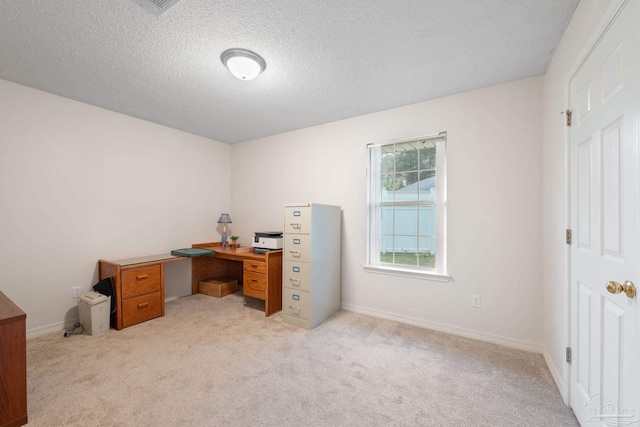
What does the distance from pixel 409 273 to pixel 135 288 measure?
2.98 metres

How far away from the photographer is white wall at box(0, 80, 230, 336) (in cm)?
243

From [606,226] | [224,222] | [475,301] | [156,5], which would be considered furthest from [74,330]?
[606,226]

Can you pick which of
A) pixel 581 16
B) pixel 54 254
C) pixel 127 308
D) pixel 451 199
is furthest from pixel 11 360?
pixel 581 16

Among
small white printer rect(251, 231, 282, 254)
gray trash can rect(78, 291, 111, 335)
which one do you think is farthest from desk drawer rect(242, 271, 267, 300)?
gray trash can rect(78, 291, 111, 335)

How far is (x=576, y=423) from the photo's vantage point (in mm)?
1456

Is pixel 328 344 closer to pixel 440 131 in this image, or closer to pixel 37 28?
pixel 440 131

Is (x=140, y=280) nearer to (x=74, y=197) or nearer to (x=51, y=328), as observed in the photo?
(x=51, y=328)

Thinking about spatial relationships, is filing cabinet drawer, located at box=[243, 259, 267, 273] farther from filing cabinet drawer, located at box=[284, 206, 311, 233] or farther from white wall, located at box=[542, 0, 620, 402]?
white wall, located at box=[542, 0, 620, 402]

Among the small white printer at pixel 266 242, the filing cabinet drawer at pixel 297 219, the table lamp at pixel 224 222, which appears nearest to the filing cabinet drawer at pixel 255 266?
the small white printer at pixel 266 242

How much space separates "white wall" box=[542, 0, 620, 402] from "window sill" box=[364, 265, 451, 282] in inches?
31.8

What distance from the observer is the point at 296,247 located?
2.84 m

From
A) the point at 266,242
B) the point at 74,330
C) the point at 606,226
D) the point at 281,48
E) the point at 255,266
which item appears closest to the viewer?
the point at 606,226

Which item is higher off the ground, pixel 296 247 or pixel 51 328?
pixel 296 247

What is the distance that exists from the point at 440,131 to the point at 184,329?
336 centimetres
